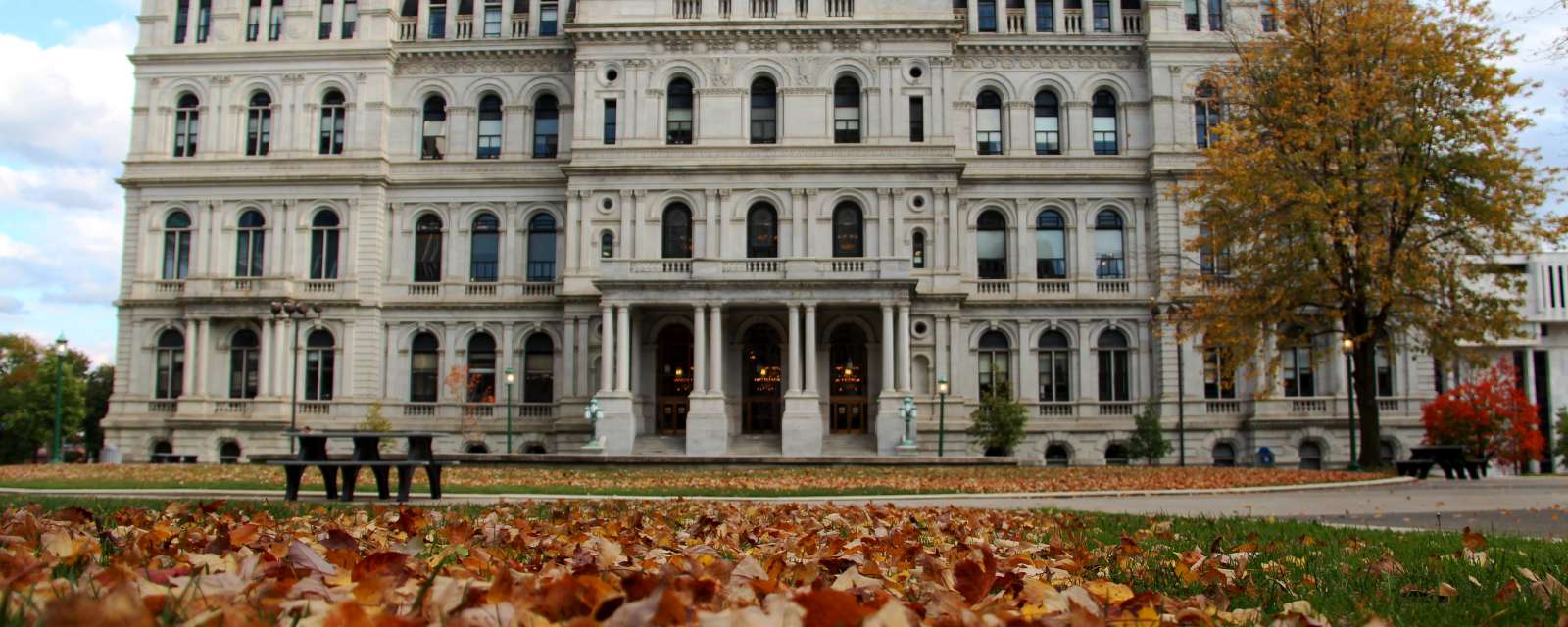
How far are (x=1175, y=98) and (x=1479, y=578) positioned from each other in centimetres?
4201

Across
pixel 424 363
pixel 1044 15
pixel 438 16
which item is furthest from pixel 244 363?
pixel 1044 15

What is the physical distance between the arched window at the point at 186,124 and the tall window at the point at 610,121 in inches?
633

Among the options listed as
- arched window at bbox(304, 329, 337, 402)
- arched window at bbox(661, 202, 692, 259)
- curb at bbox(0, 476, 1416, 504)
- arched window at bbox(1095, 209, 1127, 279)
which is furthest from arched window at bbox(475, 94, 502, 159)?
curb at bbox(0, 476, 1416, 504)

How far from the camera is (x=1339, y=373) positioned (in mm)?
43062

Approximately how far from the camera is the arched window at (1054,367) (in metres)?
44.6

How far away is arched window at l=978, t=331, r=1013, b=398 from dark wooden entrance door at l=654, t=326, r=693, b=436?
10830mm

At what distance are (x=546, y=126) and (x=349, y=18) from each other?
8.77 metres

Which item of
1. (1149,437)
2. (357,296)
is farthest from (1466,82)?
(357,296)

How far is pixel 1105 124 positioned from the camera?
45.9m

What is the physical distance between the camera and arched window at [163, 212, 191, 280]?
45.8 metres

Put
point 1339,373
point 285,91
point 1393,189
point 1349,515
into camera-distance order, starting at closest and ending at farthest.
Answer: point 1349,515
point 1393,189
point 1339,373
point 285,91

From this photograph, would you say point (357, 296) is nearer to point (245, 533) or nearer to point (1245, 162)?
point (1245, 162)

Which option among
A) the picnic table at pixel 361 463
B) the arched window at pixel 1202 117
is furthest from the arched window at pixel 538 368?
the picnic table at pixel 361 463

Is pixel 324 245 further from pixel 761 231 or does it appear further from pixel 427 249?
pixel 761 231
